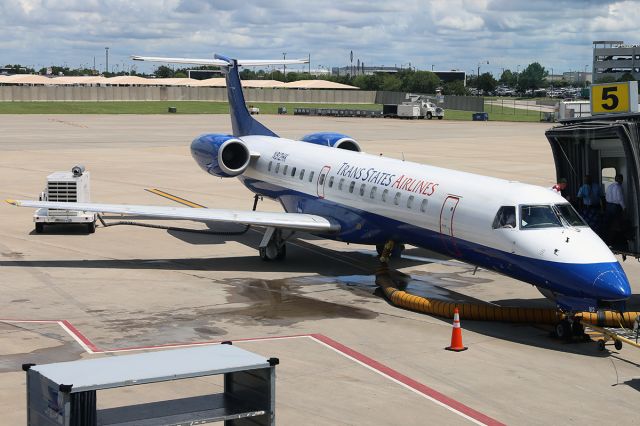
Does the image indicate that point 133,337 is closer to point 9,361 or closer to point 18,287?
point 9,361

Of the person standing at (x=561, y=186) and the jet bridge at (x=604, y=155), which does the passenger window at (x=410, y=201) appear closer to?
the person standing at (x=561, y=186)

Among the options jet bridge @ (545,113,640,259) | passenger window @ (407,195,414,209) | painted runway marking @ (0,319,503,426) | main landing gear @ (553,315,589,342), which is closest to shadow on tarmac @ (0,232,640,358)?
main landing gear @ (553,315,589,342)

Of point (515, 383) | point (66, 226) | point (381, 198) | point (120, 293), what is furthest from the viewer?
point (66, 226)

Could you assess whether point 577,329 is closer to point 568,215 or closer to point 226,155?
point 568,215

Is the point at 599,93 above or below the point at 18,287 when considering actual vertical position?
above

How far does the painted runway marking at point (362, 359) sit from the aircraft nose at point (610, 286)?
13.5 feet

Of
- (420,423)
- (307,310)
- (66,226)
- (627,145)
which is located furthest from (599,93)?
(66,226)

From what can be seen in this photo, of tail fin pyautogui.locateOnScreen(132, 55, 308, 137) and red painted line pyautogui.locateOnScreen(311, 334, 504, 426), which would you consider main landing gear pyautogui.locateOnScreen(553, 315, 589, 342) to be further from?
tail fin pyautogui.locateOnScreen(132, 55, 308, 137)

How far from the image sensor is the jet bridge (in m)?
19.6

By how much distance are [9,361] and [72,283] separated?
21.5 ft

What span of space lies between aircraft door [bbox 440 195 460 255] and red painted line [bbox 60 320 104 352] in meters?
7.74

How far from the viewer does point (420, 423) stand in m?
13.4

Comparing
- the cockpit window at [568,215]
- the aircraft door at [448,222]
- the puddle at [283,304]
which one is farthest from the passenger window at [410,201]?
the cockpit window at [568,215]

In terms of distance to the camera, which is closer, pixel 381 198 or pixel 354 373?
pixel 354 373
